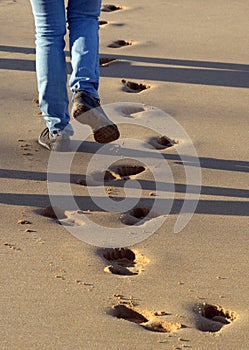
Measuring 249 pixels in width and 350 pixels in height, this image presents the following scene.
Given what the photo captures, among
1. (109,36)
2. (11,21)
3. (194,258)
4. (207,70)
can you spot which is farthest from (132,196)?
(11,21)

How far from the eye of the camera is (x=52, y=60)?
187 inches

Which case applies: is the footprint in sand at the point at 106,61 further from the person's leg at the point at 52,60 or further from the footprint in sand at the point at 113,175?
the footprint in sand at the point at 113,175

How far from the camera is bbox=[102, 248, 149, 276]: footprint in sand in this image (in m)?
3.75

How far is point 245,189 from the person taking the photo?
4.52m

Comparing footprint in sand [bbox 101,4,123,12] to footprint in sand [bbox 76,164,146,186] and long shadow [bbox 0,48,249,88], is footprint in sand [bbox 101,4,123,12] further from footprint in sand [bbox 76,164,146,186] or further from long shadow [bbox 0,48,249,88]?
footprint in sand [bbox 76,164,146,186]

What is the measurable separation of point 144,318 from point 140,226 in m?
0.77

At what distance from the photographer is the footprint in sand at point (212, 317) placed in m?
3.38

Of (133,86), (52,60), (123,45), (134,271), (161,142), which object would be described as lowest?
(134,271)

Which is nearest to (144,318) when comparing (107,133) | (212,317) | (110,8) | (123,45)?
(212,317)

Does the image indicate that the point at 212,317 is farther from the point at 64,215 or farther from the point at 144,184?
the point at 144,184

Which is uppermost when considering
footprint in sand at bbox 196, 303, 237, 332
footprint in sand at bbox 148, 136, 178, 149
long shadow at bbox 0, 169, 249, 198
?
footprint in sand at bbox 148, 136, 178, 149

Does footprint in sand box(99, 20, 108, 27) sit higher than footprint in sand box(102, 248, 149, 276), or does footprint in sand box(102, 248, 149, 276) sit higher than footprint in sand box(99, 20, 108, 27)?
footprint in sand box(99, 20, 108, 27)

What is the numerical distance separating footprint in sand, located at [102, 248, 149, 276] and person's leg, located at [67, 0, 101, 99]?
1103 millimetres

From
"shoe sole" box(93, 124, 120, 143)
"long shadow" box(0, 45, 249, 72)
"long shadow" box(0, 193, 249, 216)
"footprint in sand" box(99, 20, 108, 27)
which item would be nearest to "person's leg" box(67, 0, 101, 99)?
"shoe sole" box(93, 124, 120, 143)
